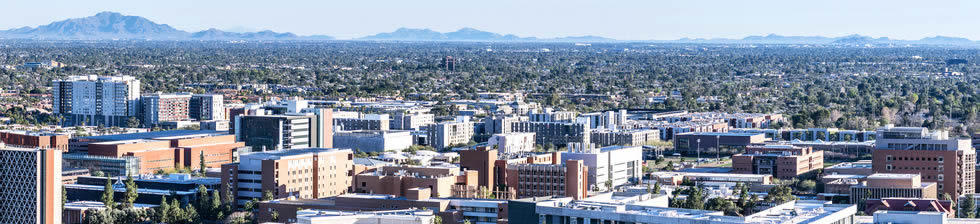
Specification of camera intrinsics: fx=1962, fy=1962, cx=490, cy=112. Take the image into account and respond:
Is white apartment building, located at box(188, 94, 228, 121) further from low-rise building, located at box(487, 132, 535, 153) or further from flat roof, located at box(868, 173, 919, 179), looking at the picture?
flat roof, located at box(868, 173, 919, 179)

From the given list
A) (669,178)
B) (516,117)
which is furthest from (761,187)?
(516,117)

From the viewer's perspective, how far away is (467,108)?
454 ft

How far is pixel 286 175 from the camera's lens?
6862cm

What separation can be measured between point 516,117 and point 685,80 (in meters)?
80.0

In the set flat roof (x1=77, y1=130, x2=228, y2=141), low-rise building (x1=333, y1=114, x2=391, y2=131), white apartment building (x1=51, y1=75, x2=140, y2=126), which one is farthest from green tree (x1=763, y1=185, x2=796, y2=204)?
white apartment building (x1=51, y1=75, x2=140, y2=126)

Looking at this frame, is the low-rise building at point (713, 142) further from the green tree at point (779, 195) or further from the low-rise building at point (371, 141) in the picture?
the green tree at point (779, 195)

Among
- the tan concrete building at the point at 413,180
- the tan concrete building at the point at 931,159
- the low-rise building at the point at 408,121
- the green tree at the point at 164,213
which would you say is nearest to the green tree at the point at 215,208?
the green tree at the point at 164,213

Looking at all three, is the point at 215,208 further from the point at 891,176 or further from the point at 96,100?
the point at 96,100

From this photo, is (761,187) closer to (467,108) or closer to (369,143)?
(369,143)

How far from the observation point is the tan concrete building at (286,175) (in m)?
68.2

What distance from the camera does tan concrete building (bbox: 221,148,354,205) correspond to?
224 feet

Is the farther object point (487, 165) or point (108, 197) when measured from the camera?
point (108, 197)

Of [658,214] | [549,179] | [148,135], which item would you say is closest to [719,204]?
[549,179]

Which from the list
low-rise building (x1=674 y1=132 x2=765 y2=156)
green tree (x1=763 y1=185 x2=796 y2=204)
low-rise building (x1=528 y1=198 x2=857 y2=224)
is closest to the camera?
low-rise building (x1=528 y1=198 x2=857 y2=224)
